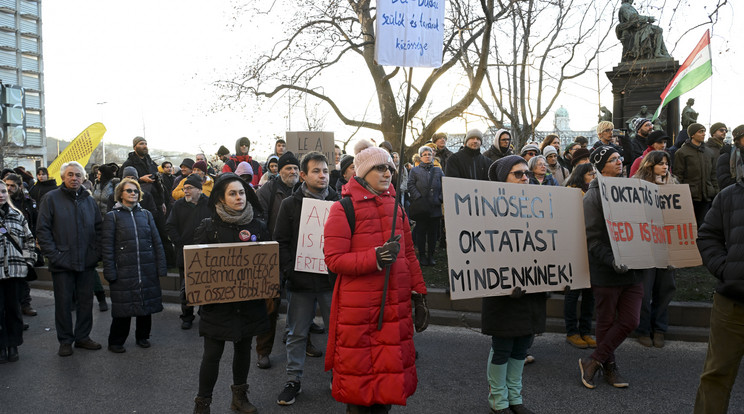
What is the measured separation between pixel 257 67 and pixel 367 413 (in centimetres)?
1503

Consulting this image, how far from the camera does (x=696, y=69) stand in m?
7.41

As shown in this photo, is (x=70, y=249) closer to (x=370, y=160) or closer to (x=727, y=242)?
(x=370, y=160)

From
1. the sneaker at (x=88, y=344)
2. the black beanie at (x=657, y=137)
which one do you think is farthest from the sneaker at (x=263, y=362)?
the black beanie at (x=657, y=137)

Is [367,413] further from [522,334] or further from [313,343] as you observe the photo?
[313,343]

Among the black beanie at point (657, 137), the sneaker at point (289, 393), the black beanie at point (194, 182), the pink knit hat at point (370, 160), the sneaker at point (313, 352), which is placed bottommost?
the sneaker at point (313, 352)

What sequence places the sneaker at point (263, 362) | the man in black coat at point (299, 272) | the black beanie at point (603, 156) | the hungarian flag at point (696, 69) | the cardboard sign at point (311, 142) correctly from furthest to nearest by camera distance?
1. the cardboard sign at point (311, 142)
2. the hungarian flag at point (696, 69)
3. the sneaker at point (263, 362)
4. the black beanie at point (603, 156)
5. the man in black coat at point (299, 272)

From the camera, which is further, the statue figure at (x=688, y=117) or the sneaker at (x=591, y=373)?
the statue figure at (x=688, y=117)

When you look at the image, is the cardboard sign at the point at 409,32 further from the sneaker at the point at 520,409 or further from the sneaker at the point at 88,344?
the sneaker at the point at 88,344

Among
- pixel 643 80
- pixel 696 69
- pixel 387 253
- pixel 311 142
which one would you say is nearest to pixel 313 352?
pixel 387 253

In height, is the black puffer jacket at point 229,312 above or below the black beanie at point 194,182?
below

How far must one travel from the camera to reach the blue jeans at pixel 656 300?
568 centimetres

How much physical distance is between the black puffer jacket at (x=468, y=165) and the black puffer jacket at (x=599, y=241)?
348 centimetres

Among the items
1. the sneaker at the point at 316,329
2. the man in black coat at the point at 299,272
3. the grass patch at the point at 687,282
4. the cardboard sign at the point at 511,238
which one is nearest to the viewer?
the cardboard sign at the point at 511,238

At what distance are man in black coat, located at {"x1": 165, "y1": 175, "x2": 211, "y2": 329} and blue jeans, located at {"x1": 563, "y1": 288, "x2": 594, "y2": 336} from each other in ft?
14.6
